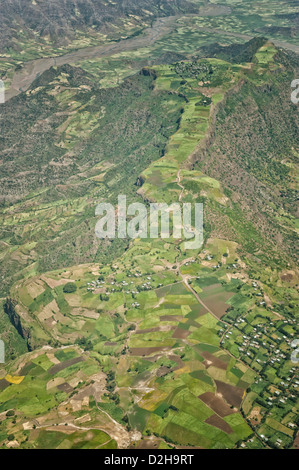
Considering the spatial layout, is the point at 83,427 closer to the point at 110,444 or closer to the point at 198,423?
the point at 110,444

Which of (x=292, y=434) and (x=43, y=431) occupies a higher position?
(x=292, y=434)
